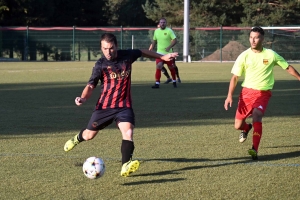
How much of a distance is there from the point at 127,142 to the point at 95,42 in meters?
33.9

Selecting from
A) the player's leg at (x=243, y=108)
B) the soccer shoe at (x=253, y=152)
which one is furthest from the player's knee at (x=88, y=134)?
the player's leg at (x=243, y=108)

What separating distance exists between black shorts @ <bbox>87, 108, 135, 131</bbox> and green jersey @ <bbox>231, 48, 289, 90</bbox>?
6.02 ft

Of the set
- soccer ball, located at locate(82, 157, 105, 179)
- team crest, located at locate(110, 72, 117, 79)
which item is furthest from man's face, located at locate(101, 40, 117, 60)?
soccer ball, located at locate(82, 157, 105, 179)

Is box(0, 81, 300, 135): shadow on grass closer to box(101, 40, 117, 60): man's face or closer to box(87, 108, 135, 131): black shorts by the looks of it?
box(87, 108, 135, 131): black shorts

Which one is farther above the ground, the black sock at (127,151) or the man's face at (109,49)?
the man's face at (109,49)

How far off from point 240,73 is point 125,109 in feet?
6.07

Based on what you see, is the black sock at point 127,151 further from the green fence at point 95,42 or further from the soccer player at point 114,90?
the green fence at point 95,42

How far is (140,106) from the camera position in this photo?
13.2 metres

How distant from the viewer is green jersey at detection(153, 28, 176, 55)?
18.5m

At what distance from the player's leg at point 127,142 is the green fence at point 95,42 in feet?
103

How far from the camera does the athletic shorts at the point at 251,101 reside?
25.9ft

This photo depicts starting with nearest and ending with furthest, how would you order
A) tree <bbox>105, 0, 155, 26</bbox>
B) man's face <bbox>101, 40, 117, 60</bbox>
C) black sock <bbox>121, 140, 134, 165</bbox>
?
1. black sock <bbox>121, 140, 134, 165</bbox>
2. man's face <bbox>101, 40, 117, 60</bbox>
3. tree <bbox>105, 0, 155, 26</bbox>

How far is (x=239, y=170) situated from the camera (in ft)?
22.2

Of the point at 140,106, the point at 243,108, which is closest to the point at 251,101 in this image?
the point at 243,108
